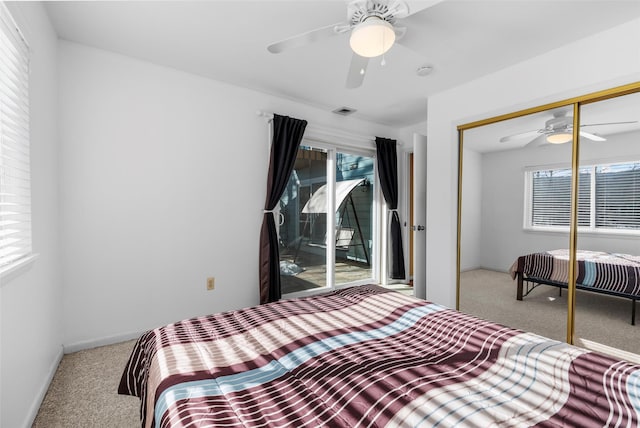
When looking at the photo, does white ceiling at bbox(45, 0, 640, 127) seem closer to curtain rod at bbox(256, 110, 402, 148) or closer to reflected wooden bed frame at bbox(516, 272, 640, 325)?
curtain rod at bbox(256, 110, 402, 148)

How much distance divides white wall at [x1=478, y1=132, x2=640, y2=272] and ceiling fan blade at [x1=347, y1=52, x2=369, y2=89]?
68.9 inches

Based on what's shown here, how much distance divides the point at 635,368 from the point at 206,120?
327 centimetres

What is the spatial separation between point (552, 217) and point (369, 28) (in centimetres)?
Result: 227

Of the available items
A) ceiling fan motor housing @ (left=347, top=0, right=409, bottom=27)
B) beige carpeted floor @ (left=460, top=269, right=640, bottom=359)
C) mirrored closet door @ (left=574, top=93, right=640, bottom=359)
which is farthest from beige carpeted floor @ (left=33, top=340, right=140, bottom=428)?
mirrored closet door @ (left=574, top=93, right=640, bottom=359)

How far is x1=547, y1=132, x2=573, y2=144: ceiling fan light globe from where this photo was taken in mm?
2497

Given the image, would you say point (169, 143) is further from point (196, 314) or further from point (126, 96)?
point (196, 314)

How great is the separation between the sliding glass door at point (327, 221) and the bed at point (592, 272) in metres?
2.12

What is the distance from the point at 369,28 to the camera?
1.59 m

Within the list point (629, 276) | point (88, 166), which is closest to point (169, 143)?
point (88, 166)

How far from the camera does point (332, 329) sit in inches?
54.8

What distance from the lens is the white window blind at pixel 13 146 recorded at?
136cm

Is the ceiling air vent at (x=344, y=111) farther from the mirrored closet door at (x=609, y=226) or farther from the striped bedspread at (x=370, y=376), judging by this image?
the striped bedspread at (x=370, y=376)

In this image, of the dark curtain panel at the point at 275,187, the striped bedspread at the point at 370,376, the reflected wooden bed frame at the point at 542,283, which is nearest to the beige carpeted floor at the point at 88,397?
the striped bedspread at the point at 370,376

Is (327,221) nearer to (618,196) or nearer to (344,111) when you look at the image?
(344,111)
